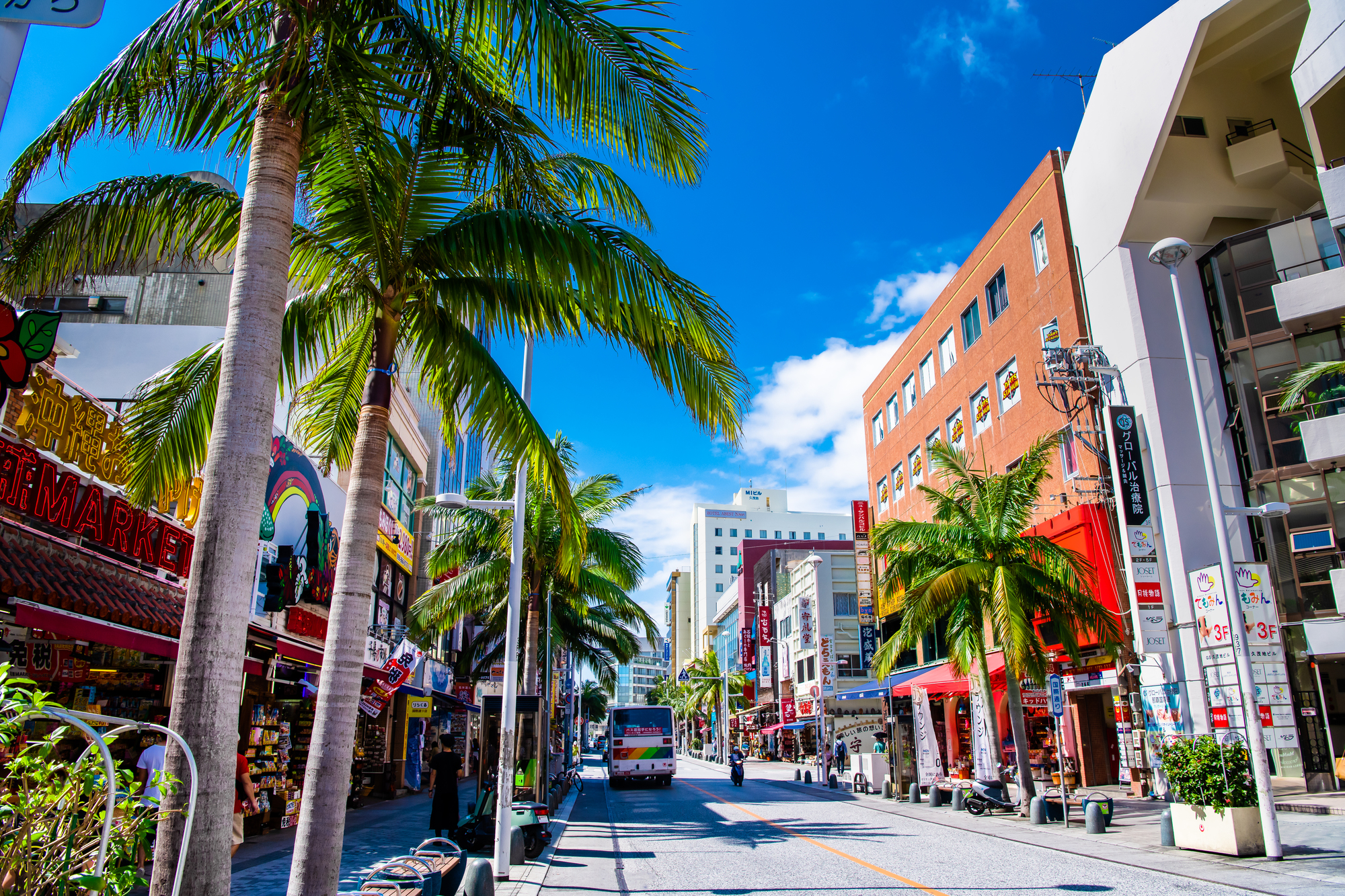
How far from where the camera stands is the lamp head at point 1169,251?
13.5 metres

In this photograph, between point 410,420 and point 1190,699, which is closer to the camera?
point 1190,699

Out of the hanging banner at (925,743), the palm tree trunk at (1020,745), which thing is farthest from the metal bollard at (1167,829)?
the hanging banner at (925,743)

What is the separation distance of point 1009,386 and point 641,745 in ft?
67.8

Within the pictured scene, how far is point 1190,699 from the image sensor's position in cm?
2144

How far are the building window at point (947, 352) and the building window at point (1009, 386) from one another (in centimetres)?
458

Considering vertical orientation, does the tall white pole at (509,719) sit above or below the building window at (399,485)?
below

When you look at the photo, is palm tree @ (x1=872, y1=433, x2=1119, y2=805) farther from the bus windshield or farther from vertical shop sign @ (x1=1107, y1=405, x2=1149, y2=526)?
the bus windshield

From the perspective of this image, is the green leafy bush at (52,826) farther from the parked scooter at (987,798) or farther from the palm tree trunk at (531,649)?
the parked scooter at (987,798)

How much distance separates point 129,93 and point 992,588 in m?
18.9

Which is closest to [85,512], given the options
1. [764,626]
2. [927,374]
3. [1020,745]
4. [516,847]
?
[516,847]

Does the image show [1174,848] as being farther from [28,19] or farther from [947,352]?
[947,352]

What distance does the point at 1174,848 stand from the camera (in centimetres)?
1342

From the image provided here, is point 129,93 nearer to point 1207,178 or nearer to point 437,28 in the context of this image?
point 437,28

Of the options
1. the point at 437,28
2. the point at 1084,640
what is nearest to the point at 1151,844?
the point at 1084,640
